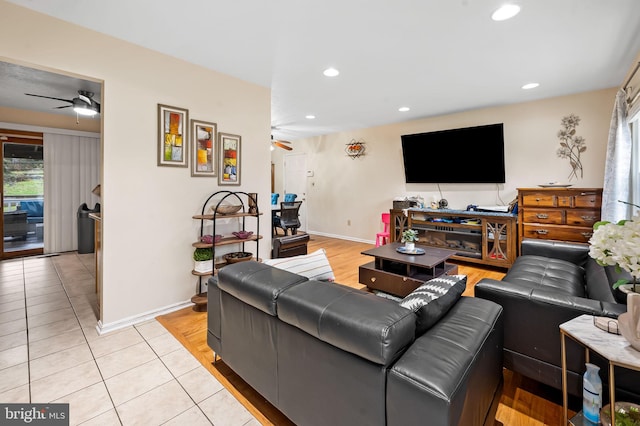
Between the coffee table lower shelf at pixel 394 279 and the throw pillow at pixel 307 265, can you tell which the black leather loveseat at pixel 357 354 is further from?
the coffee table lower shelf at pixel 394 279

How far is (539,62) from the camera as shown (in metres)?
2.97

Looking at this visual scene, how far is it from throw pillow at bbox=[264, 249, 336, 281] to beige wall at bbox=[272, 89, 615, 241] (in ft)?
12.2

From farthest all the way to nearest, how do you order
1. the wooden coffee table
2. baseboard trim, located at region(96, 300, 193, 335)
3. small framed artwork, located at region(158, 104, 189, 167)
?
the wooden coffee table → small framed artwork, located at region(158, 104, 189, 167) → baseboard trim, located at region(96, 300, 193, 335)

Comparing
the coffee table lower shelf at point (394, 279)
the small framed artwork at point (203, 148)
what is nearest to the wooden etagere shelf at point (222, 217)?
the small framed artwork at point (203, 148)

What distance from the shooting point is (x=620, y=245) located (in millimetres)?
1130

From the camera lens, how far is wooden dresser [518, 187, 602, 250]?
3564 mm

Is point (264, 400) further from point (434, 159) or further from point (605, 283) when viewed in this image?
point (434, 159)

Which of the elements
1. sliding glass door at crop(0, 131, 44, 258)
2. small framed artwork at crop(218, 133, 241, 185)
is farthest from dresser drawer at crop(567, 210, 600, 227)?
sliding glass door at crop(0, 131, 44, 258)

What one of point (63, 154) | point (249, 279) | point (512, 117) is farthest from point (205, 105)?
point (512, 117)

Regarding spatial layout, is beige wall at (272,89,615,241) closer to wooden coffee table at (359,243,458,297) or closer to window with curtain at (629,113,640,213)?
window with curtain at (629,113,640,213)

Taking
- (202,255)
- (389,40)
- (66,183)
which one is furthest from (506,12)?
(66,183)

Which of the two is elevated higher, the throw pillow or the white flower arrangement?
the white flower arrangement

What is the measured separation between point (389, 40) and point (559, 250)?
2.69 meters

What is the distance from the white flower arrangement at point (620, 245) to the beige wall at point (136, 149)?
10.2ft
